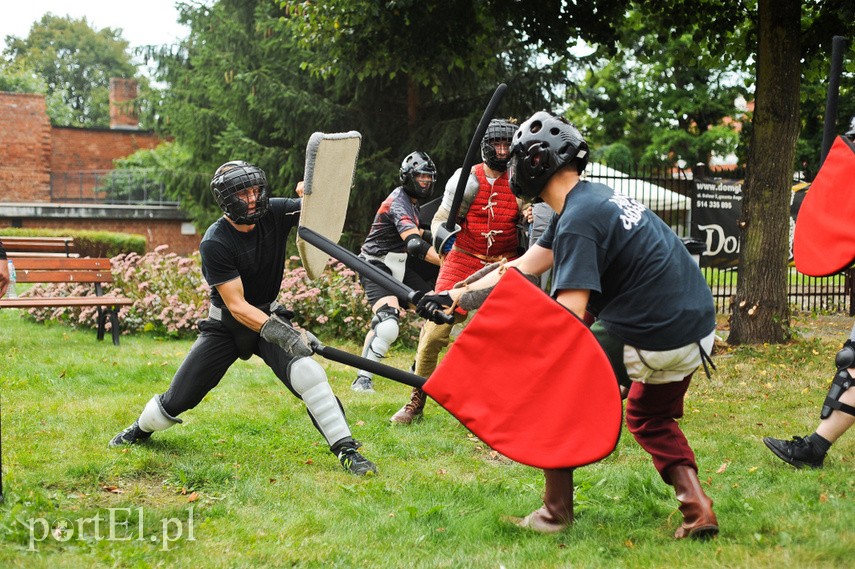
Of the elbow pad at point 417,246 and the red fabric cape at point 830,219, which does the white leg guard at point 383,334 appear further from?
the red fabric cape at point 830,219

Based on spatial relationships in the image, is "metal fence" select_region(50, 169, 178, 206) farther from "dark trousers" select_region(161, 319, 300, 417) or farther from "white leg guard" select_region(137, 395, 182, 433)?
"dark trousers" select_region(161, 319, 300, 417)

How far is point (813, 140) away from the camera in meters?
24.5

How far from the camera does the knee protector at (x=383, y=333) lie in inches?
300

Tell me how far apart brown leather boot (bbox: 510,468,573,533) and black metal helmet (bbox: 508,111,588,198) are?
120 cm

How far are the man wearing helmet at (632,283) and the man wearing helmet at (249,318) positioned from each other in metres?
1.63

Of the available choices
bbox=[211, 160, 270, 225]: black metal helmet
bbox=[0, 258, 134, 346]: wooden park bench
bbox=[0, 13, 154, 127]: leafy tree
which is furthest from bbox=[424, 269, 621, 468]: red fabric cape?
bbox=[0, 13, 154, 127]: leafy tree

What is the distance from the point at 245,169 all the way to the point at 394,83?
10.0 metres

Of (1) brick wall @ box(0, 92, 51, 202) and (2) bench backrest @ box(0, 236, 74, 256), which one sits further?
(1) brick wall @ box(0, 92, 51, 202)

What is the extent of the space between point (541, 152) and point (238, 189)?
181cm

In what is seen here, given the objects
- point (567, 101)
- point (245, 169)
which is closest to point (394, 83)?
point (567, 101)

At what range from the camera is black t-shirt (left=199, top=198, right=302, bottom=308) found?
4.72m

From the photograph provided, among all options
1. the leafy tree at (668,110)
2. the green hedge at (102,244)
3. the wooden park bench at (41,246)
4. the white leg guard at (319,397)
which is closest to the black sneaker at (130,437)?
the white leg guard at (319,397)

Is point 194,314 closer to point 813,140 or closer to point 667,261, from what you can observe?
point 667,261

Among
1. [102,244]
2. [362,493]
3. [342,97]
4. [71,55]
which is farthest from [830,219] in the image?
[71,55]
